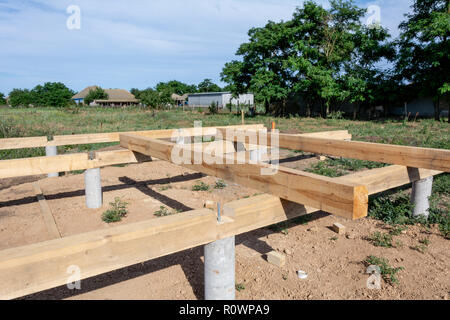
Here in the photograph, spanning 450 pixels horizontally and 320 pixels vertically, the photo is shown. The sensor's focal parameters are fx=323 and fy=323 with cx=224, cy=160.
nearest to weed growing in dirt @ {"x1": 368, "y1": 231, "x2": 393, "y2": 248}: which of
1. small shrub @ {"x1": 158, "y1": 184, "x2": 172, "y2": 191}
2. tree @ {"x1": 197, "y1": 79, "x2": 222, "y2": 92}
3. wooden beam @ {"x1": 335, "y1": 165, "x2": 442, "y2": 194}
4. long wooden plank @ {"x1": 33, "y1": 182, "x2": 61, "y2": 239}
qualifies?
wooden beam @ {"x1": 335, "y1": 165, "x2": 442, "y2": 194}

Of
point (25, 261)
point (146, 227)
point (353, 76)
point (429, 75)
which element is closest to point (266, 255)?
point (146, 227)

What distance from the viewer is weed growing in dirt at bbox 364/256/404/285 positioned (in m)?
3.04

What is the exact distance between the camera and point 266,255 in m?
3.55

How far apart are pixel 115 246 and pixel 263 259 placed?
212cm

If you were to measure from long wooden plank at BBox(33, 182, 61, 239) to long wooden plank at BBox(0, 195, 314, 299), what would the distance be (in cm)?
253

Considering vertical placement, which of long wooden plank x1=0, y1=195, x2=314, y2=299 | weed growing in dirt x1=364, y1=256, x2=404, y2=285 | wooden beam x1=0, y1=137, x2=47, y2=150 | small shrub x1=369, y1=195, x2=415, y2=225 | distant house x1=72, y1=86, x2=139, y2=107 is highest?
distant house x1=72, y1=86, x2=139, y2=107

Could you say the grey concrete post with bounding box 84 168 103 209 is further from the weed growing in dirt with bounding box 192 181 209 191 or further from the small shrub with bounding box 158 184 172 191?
the weed growing in dirt with bounding box 192 181 209 191

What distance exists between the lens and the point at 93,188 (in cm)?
507

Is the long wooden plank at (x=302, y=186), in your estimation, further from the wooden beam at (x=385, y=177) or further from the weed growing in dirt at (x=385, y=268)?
the weed growing in dirt at (x=385, y=268)

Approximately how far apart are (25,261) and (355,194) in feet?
5.91

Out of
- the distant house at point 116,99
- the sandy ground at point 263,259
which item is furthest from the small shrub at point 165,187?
the distant house at point 116,99

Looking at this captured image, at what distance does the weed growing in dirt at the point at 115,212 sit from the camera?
15.1 feet

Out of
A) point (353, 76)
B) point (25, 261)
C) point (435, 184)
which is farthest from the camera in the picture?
point (353, 76)
